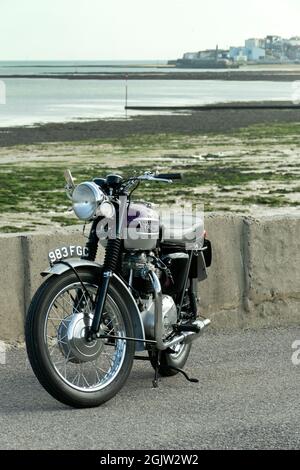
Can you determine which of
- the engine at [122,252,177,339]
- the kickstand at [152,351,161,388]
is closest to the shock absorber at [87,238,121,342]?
the engine at [122,252,177,339]

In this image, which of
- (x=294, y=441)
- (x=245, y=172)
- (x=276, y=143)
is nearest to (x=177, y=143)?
(x=276, y=143)

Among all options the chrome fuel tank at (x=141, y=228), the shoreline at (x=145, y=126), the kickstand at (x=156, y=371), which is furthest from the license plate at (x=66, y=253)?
the shoreline at (x=145, y=126)

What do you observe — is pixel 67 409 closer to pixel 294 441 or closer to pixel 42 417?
pixel 42 417

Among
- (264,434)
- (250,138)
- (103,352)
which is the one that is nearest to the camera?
(264,434)

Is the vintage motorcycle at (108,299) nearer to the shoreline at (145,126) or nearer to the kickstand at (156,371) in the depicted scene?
the kickstand at (156,371)

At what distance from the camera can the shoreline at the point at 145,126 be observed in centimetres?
3800

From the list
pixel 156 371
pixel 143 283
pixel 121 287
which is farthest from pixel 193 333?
pixel 121 287

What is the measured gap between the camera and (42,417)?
6.65 m

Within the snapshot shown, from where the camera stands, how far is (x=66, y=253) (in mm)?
7000

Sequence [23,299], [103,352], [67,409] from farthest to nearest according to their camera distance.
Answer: [23,299] → [103,352] → [67,409]

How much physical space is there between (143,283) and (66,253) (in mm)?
502

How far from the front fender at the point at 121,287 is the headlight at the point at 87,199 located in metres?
0.26

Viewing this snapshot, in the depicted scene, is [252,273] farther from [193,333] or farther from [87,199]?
[87,199]

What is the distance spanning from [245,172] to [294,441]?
1891 centimetres
